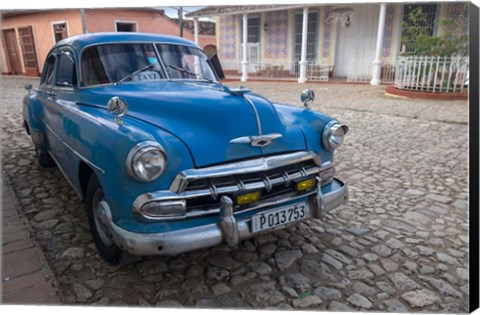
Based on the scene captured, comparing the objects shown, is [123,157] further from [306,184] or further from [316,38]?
[316,38]

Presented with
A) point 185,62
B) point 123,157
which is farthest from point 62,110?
point 123,157

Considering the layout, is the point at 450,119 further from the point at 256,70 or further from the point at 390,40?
the point at 256,70

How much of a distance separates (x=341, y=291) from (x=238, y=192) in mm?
893

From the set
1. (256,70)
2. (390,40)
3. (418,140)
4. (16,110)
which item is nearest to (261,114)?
(418,140)

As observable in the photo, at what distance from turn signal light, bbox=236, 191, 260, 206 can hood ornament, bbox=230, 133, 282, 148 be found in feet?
1.01

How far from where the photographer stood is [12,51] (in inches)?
818

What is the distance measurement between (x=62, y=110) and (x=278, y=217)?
7.07ft

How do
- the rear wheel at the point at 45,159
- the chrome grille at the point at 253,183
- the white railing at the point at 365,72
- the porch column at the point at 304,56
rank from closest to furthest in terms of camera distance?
the chrome grille at the point at 253,183 → the rear wheel at the point at 45,159 → the white railing at the point at 365,72 → the porch column at the point at 304,56

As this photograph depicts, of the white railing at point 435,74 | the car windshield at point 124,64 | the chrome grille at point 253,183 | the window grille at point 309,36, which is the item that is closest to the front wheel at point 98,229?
the chrome grille at point 253,183

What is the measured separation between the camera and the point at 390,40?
13633 millimetres

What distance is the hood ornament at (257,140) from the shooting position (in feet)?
7.18

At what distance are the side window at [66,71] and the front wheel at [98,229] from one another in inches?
48.2

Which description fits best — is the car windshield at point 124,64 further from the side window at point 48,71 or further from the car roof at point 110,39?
the side window at point 48,71

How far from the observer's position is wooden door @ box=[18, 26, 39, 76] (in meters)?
19.0
